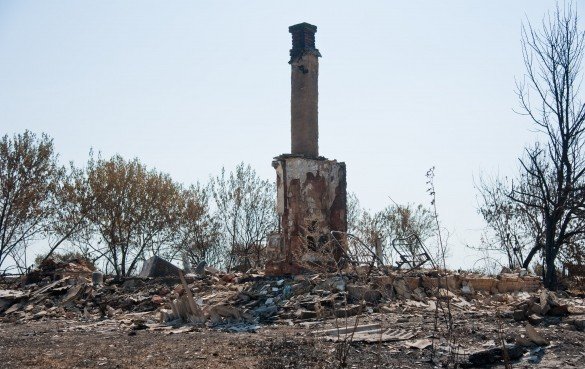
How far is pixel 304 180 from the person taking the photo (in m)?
19.4

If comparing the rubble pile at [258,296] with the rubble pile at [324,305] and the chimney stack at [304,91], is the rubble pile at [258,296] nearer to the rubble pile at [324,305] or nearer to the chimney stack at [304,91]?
the rubble pile at [324,305]

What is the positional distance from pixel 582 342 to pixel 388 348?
250 centimetres

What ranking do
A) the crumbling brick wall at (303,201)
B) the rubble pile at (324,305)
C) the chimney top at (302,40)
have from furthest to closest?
the chimney top at (302,40) < the crumbling brick wall at (303,201) < the rubble pile at (324,305)

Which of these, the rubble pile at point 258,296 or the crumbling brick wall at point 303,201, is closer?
the rubble pile at point 258,296

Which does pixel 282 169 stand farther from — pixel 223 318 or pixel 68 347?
pixel 68 347

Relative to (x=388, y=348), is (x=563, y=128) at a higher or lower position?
higher

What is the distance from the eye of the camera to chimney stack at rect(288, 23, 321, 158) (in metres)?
20.8

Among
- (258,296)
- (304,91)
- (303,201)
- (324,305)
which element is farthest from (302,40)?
(324,305)

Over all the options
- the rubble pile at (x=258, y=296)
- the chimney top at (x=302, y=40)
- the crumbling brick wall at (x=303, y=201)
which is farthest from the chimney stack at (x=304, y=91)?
the rubble pile at (x=258, y=296)

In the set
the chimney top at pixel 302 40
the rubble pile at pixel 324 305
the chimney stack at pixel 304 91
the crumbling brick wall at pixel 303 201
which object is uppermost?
the chimney top at pixel 302 40

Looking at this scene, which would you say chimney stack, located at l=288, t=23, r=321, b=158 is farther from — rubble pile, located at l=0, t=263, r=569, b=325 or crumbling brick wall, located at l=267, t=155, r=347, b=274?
rubble pile, located at l=0, t=263, r=569, b=325

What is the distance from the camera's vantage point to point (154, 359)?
8406 mm

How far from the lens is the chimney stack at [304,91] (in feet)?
68.1

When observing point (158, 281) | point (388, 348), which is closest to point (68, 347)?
point (388, 348)
